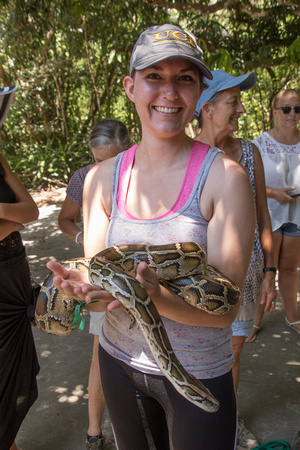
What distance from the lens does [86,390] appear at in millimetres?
4309

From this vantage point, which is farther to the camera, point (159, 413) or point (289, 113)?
point (289, 113)

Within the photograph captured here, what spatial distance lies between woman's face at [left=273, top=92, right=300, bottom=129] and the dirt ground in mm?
2708

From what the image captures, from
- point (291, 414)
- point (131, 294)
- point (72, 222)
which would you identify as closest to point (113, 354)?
point (131, 294)

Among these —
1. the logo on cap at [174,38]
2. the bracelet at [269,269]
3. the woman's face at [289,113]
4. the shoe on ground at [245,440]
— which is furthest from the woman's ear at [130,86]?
the woman's face at [289,113]

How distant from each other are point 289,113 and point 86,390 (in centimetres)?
403

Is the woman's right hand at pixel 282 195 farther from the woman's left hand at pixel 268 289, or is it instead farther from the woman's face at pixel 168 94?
the woman's face at pixel 168 94

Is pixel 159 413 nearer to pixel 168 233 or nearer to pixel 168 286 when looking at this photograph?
pixel 168 286

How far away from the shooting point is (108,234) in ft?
6.82

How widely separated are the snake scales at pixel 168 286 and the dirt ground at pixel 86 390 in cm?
229

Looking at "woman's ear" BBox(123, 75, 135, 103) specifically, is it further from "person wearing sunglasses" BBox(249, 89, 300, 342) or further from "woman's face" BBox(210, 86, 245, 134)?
"person wearing sunglasses" BBox(249, 89, 300, 342)

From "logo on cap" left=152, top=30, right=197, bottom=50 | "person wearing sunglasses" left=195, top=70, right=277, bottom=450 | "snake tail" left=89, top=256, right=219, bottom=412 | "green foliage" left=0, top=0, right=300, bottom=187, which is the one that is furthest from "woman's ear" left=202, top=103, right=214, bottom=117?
"green foliage" left=0, top=0, right=300, bottom=187

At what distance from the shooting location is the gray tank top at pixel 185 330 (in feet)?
6.20

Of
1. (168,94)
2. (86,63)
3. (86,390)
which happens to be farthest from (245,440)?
(86,63)

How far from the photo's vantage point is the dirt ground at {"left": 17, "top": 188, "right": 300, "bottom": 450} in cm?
370
